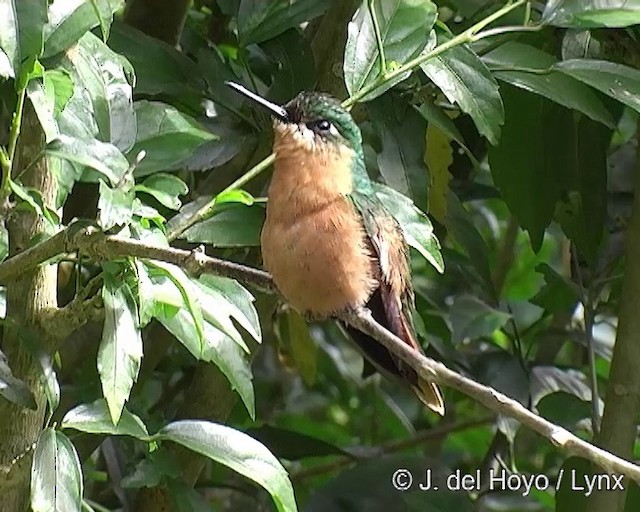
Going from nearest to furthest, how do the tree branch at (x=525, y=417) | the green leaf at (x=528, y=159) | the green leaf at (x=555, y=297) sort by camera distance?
the tree branch at (x=525, y=417), the green leaf at (x=528, y=159), the green leaf at (x=555, y=297)

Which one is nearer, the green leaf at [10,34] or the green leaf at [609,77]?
the green leaf at [10,34]

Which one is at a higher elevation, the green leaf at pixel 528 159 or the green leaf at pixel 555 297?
the green leaf at pixel 528 159

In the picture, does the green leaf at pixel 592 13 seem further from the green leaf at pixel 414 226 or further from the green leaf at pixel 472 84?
the green leaf at pixel 414 226

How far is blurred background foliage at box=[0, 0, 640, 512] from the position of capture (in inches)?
36.7

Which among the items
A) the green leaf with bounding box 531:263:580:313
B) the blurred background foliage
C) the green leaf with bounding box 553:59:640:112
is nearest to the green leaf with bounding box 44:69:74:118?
the blurred background foliage

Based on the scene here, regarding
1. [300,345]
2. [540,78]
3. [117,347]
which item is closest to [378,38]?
[540,78]

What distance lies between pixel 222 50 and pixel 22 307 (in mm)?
779

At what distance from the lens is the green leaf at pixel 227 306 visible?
0.88m

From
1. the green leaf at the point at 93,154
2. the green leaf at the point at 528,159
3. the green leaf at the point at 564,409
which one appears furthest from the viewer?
the green leaf at the point at 564,409

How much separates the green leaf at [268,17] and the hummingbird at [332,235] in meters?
0.17

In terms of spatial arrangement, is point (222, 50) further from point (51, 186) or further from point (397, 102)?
point (51, 186)

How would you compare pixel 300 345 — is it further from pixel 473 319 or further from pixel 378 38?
pixel 378 38

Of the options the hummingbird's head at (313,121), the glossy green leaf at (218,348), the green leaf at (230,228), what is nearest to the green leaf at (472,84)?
the hummingbird's head at (313,121)

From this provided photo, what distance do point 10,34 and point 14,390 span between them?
0.99 feet
